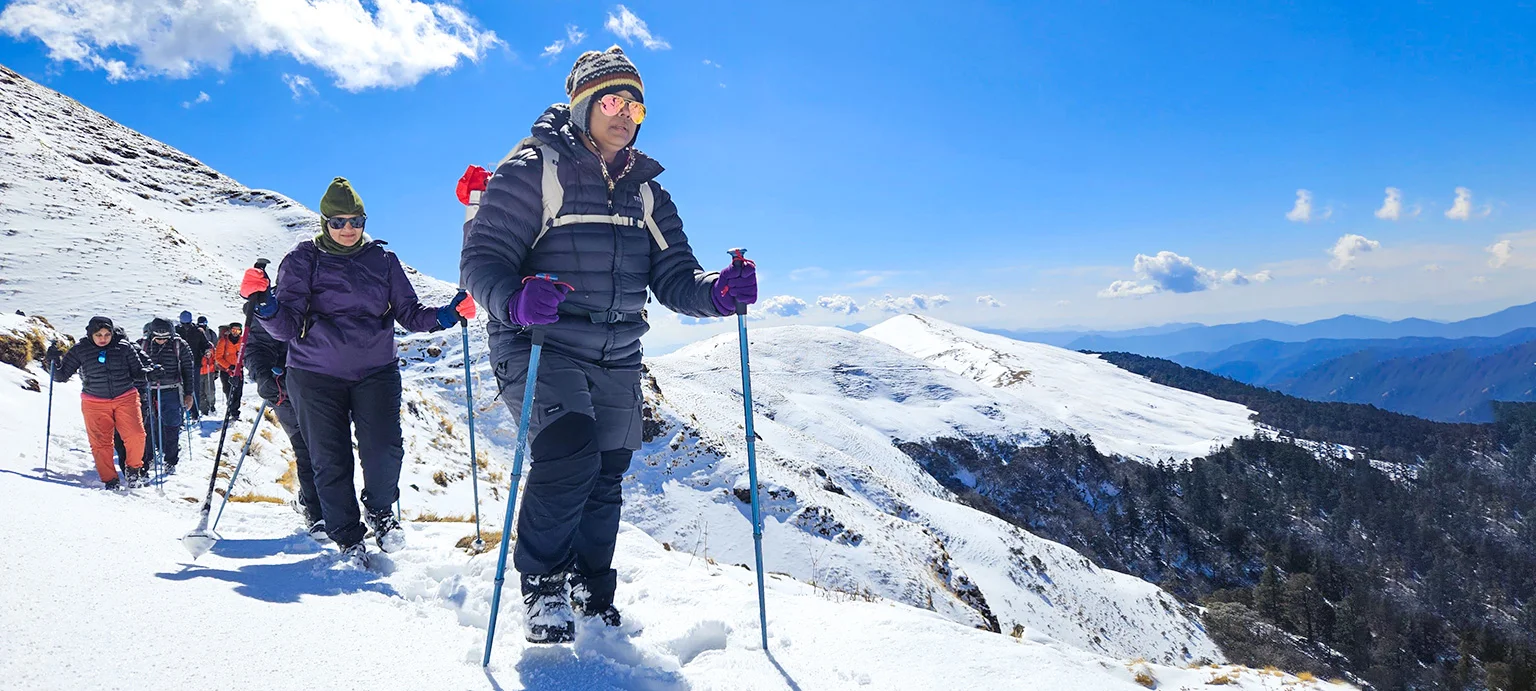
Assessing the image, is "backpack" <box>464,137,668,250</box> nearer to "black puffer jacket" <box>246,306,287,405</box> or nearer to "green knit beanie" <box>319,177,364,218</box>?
"green knit beanie" <box>319,177,364,218</box>

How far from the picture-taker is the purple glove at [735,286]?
158 inches

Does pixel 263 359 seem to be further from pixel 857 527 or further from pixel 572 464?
pixel 857 527

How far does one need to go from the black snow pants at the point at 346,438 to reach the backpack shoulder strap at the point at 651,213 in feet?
9.59

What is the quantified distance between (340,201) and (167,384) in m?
8.81

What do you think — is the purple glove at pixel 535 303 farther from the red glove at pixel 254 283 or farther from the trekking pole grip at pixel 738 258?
the red glove at pixel 254 283

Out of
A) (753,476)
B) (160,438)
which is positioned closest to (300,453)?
(753,476)

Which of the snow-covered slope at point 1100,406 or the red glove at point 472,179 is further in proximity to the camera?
the snow-covered slope at point 1100,406

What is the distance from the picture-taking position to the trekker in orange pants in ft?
28.8

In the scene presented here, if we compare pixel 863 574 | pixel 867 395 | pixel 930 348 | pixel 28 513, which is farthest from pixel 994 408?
pixel 28 513

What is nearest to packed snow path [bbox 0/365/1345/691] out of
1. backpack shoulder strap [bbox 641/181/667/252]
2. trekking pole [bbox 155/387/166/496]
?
backpack shoulder strap [bbox 641/181/667/252]

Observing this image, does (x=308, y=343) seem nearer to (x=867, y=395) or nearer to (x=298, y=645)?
(x=298, y=645)

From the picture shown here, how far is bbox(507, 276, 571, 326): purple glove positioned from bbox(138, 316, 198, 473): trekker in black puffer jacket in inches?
431

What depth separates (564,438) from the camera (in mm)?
→ 3424

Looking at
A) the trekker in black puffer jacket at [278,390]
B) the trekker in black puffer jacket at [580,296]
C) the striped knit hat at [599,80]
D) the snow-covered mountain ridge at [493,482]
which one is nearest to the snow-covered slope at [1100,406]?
the snow-covered mountain ridge at [493,482]
